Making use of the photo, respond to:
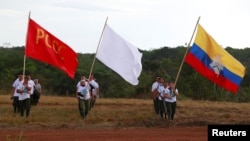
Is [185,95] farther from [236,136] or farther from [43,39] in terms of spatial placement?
[236,136]

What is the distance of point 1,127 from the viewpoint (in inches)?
631

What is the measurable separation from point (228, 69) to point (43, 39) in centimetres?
613

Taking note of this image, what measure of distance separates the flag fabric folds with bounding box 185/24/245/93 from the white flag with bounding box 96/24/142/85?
1.88 metres

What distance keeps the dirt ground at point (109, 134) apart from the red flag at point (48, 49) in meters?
3.21

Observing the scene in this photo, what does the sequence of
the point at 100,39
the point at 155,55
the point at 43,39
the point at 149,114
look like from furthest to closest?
the point at 155,55, the point at 149,114, the point at 100,39, the point at 43,39

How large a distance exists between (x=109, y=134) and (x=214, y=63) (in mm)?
5705

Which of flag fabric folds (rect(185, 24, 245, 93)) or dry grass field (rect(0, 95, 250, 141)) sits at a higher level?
flag fabric folds (rect(185, 24, 245, 93))

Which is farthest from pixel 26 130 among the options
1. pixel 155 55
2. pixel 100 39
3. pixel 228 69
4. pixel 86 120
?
pixel 155 55

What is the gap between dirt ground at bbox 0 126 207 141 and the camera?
44.3 ft

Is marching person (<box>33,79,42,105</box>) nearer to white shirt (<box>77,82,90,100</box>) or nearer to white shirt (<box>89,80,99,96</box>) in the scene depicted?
white shirt (<box>89,80,99,96</box>)

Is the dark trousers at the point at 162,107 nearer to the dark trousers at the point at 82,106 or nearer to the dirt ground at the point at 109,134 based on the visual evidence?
the dark trousers at the point at 82,106

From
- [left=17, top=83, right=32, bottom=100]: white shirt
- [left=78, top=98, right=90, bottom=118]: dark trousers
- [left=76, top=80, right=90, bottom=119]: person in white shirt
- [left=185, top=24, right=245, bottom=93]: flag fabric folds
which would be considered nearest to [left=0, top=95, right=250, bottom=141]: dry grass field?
[left=78, top=98, right=90, bottom=118]: dark trousers

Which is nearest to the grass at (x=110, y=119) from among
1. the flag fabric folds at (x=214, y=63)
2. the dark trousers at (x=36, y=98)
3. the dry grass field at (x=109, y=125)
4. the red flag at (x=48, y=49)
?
the dry grass field at (x=109, y=125)

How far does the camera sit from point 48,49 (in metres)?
18.3
